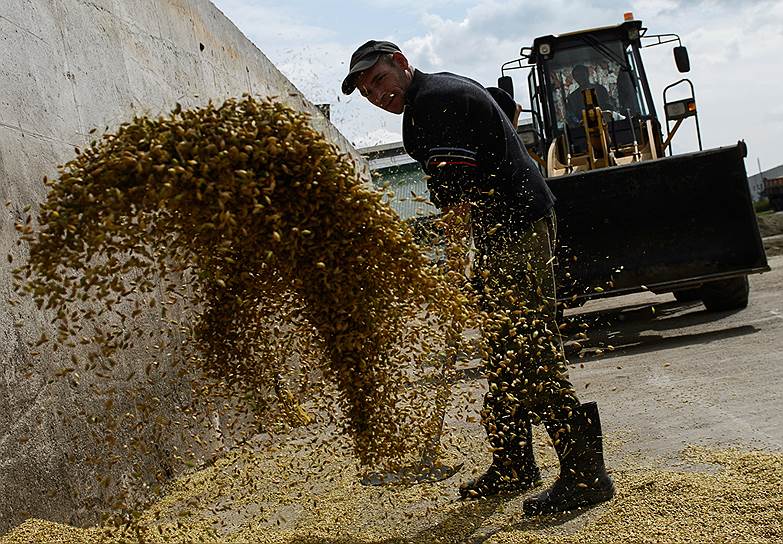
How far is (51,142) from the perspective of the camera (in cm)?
387

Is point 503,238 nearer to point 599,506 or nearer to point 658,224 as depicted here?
point 599,506

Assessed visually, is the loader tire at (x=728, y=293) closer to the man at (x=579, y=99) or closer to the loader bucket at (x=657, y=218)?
the loader bucket at (x=657, y=218)

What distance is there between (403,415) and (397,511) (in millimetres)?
692

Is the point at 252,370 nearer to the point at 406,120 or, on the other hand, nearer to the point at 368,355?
the point at 368,355

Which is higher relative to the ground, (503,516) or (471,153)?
(471,153)

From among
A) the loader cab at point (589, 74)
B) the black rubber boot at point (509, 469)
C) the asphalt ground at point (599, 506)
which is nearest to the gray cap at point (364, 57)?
the asphalt ground at point (599, 506)

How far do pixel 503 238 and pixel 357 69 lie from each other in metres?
0.82

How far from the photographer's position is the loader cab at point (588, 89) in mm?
9031

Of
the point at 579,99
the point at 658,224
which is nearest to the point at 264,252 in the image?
the point at 658,224

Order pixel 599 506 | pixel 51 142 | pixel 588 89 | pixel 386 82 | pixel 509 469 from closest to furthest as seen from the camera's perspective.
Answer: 1. pixel 599 506
2. pixel 386 82
3. pixel 509 469
4. pixel 51 142
5. pixel 588 89

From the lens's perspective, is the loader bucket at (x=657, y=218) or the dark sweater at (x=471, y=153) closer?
the dark sweater at (x=471, y=153)

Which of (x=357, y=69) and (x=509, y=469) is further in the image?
(x=509, y=469)

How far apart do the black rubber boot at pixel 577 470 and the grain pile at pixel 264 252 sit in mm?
534

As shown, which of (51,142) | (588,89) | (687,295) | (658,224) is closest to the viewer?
(51,142)
